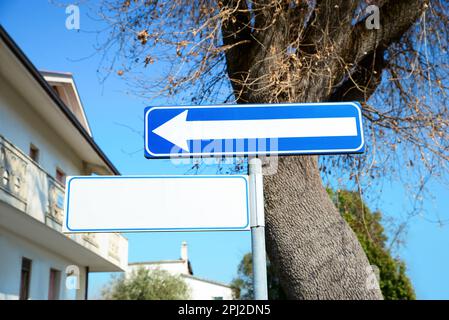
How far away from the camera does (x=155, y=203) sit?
2670 mm

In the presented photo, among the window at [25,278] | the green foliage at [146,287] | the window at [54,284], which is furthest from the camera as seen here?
the green foliage at [146,287]

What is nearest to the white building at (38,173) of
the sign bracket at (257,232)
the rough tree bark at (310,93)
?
the rough tree bark at (310,93)

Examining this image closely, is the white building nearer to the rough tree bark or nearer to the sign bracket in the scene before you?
the rough tree bark

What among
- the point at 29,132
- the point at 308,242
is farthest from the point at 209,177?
the point at 29,132

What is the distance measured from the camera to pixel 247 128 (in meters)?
2.80

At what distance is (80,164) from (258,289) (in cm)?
1924

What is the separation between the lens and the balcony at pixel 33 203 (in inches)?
459

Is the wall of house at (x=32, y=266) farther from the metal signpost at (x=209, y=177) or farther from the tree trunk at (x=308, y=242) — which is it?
the metal signpost at (x=209, y=177)

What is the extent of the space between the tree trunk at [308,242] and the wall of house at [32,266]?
35.5 feet

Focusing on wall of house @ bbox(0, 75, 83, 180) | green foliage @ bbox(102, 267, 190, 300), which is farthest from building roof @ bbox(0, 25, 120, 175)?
green foliage @ bbox(102, 267, 190, 300)

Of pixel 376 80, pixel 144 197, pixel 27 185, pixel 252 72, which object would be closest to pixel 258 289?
pixel 144 197
